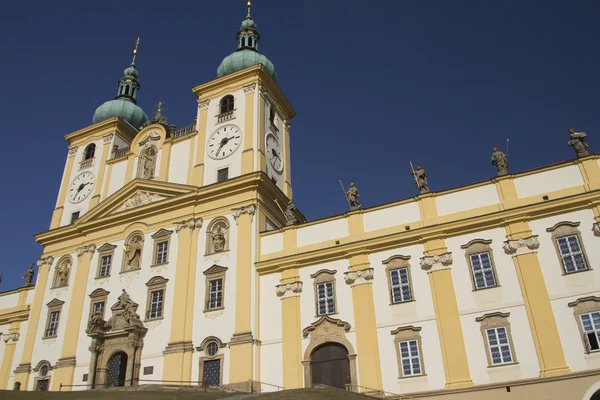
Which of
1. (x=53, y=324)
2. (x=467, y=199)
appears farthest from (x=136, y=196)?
(x=467, y=199)

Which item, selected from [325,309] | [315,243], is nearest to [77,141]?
[315,243]

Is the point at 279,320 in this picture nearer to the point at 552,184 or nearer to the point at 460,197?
the point at 460,197

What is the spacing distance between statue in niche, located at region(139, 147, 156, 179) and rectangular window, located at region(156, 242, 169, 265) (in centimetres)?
Result: 594

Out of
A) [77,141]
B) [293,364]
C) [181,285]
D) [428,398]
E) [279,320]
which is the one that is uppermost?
[77,141]

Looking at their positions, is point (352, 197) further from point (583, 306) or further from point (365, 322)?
point (583, 306)

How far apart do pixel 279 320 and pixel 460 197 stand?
37.6 feet

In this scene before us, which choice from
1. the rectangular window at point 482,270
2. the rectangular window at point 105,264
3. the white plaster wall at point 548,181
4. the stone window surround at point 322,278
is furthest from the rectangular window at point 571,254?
the rectangular window at point 105,264

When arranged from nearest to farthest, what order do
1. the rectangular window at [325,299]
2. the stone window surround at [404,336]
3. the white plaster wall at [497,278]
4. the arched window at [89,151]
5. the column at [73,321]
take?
the white plaster wall at [497,278], the stone window surround at [404,336], the rectangular window at [325,299], the column at [73,321], the arched window at [89,151]

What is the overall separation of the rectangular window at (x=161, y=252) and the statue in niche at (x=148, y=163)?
19.5 ft

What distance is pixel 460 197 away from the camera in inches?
1091

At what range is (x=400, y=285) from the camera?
26875 mm

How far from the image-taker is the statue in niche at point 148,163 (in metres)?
37.5

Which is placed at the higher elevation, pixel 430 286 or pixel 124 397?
pixel 430 286

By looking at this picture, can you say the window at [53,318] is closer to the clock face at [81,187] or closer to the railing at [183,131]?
the clock face at [81,187]
